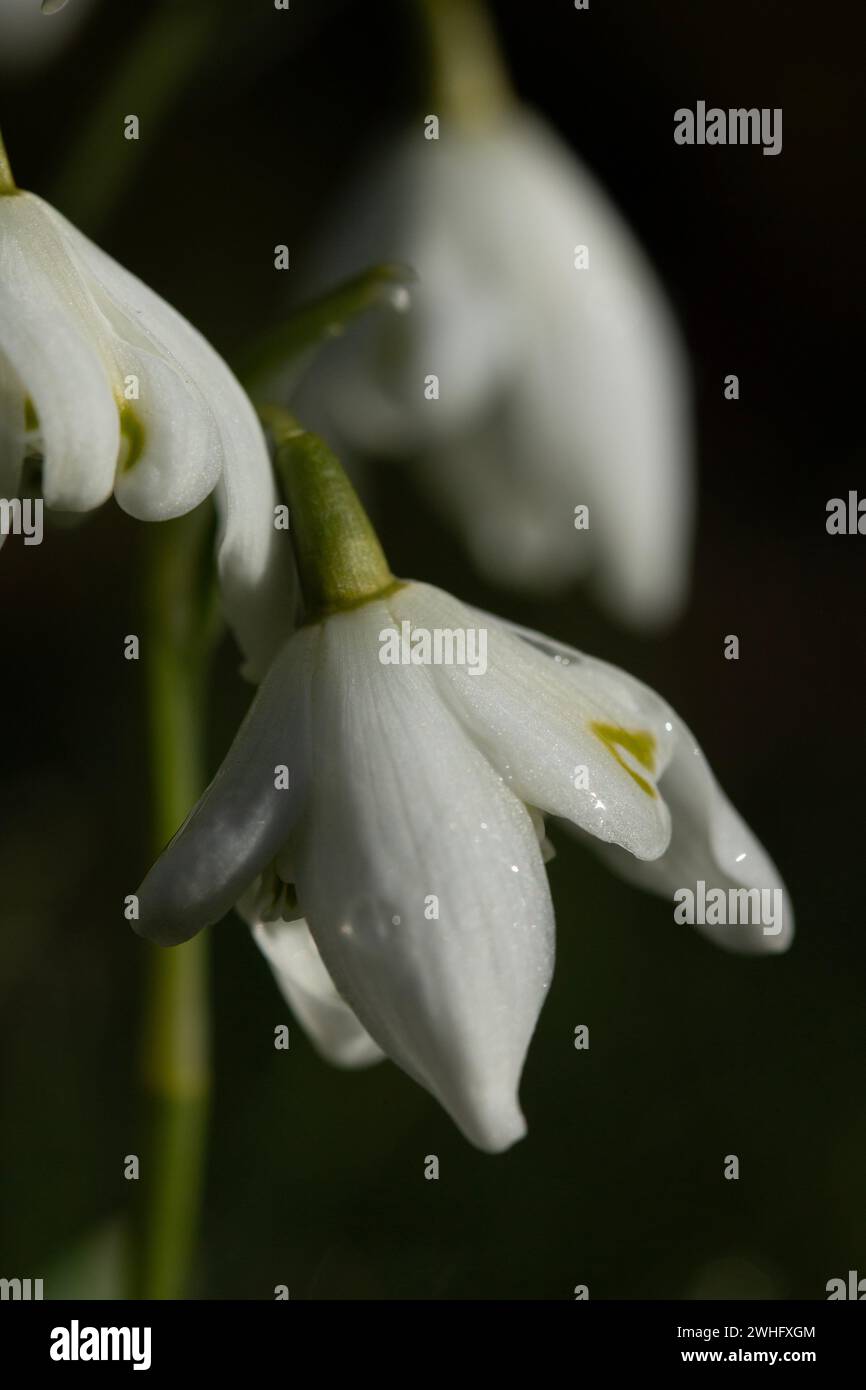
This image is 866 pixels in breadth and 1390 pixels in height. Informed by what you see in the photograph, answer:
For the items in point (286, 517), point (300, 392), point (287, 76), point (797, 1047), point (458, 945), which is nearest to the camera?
point (458, 945)

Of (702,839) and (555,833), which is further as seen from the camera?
(555,833)

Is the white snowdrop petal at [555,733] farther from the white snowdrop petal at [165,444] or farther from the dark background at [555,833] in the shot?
the dark background at [555,833]

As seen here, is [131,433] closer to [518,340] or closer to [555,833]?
[518,340]

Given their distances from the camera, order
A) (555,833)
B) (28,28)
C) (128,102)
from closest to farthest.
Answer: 1. (128,102)
2. (555,833)
3. (28,28)

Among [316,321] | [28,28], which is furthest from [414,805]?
[28,28]
